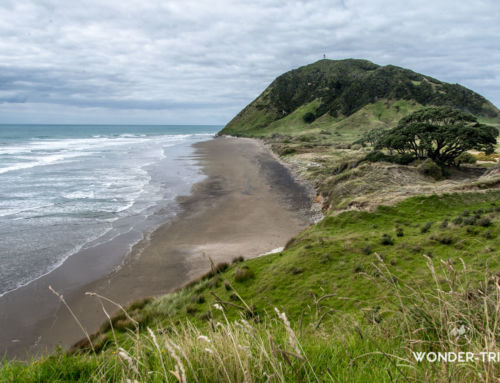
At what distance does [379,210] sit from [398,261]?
730 cm

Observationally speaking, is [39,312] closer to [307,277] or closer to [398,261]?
[307,277]

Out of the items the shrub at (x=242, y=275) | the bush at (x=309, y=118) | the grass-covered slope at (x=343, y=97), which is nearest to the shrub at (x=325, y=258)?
the shrub at (x=242, y=275)

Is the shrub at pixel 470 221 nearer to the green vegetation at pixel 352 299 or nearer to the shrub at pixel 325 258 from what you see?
the green vegetation at pixel 352 299

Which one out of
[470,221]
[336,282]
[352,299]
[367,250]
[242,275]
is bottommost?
[242,275]

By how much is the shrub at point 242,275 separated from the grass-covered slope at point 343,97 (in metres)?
110

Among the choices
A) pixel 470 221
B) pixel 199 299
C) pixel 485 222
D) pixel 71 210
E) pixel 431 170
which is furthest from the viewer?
pixel 431 170

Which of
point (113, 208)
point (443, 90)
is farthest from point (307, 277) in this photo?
point (443, 90)

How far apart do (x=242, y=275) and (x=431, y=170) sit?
23840 millimetres

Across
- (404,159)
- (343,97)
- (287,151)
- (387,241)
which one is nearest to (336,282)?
(387,241)

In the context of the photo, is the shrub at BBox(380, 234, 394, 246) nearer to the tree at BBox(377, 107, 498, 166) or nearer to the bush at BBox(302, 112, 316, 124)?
the tree at BBox(377, 107, 498, 166)

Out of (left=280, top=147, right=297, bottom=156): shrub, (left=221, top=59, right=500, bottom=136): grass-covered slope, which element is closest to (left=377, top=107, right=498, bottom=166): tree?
(left=280, top=147, right=297, bottom=156): shrub

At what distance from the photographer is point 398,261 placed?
11.1 m

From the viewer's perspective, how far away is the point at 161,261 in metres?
17.1

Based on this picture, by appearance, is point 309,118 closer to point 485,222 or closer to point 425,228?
point 425,228
